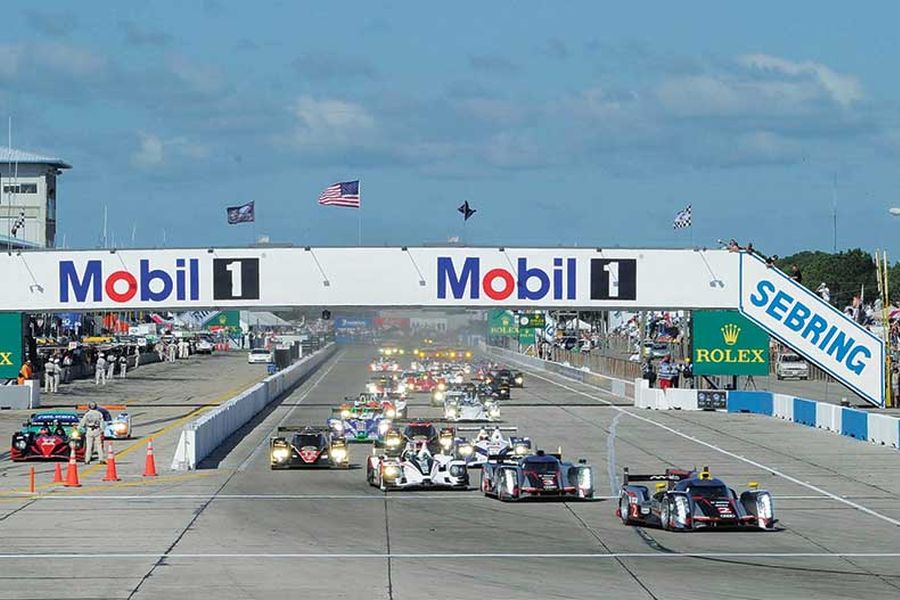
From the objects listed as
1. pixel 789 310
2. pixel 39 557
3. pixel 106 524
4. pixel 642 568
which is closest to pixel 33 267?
pixel 789 310

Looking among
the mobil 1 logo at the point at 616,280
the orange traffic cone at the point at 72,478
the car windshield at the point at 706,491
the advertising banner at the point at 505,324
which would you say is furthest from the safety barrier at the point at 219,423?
the advertising banner at the point at 505,324

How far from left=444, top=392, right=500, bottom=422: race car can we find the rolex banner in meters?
13.8

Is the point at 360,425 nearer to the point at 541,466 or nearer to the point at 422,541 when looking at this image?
the point at 541,466

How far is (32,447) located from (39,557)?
63.1 feet

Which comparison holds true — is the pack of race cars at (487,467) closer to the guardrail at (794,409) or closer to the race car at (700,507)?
the race car at (700,507)

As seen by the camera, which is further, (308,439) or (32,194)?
(32,194)

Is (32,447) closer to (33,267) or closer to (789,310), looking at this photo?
(33,267)

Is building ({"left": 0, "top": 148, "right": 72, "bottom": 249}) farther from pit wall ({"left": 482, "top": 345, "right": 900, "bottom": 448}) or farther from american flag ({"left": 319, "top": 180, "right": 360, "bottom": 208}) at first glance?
american flag ({"left": 319, "top": 180, "right": 360, "bottom": 208})

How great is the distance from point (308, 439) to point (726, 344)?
32708 mm

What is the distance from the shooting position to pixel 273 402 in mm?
79188

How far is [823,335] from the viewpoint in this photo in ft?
210

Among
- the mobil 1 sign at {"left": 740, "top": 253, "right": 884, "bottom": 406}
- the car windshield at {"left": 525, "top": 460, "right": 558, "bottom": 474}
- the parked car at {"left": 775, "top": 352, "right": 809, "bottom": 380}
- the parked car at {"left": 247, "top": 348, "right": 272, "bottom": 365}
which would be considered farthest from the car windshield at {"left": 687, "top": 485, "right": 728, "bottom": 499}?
the parked car at {"left": 247, "top": 348, "right": 272, "bottom": 365}

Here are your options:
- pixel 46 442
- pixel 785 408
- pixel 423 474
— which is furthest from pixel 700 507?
pixel 785 408

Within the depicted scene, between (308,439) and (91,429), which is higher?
(91,429)
